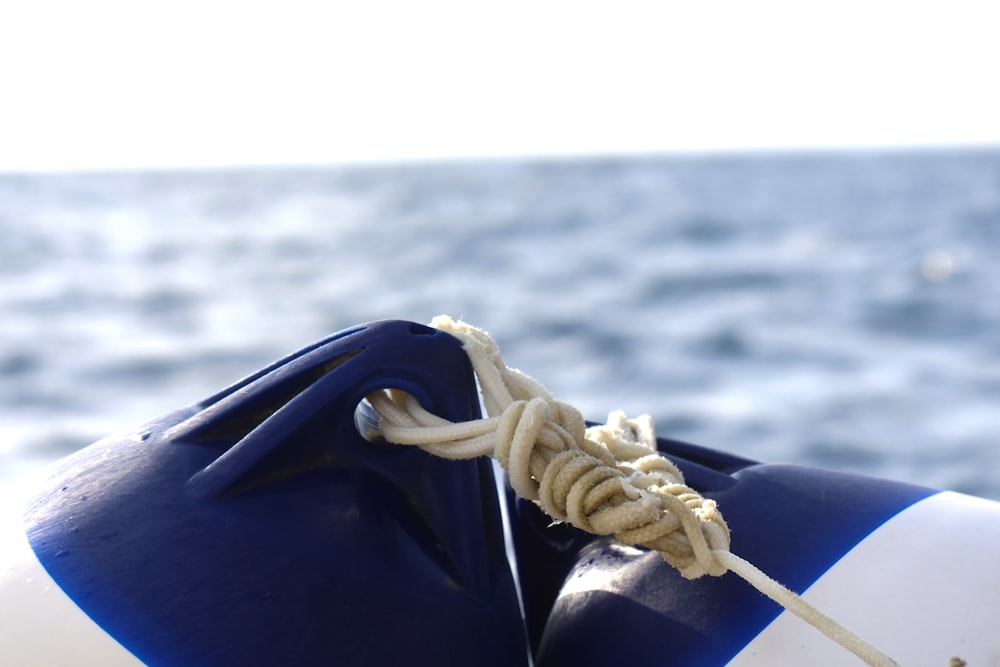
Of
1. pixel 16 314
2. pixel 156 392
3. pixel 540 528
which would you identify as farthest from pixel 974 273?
pixel 540 528

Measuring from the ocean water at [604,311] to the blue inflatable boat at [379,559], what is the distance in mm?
3600

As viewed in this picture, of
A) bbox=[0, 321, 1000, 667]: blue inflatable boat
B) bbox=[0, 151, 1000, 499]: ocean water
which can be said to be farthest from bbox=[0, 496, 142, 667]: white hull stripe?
bbox=[0, 151, 1000, 499]: ocean water

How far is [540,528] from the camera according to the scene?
4.79 ft

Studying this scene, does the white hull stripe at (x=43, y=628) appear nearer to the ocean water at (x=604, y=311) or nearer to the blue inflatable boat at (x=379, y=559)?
the blue inflatable boat at (x=379, y=559)

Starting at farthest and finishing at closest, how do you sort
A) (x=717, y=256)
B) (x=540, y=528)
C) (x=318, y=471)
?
(x=717, y=256), (x=540, y=528), (x=318, y=471)

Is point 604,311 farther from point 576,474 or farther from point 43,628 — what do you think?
point 43,628

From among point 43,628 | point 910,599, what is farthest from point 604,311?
point 43,628

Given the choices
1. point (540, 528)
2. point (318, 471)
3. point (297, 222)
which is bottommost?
point (297, 222)

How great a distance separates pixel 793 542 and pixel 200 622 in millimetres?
677

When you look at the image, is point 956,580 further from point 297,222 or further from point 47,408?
point 297,222

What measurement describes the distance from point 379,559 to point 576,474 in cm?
24

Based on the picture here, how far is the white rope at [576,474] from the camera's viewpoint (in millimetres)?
1151

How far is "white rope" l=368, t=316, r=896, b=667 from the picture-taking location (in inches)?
45.3

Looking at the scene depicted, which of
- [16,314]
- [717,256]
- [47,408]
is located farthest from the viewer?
[717,256]
